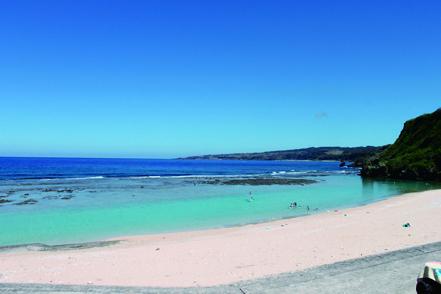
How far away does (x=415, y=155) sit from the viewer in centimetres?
6575

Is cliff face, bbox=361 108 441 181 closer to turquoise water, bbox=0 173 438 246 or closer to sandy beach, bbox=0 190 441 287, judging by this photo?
turquoise water, bbox=0 173 438 246

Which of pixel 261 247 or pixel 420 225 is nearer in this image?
pixel 261 247

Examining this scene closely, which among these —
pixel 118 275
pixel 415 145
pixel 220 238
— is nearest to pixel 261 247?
pixel 220 238

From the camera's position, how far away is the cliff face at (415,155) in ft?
194

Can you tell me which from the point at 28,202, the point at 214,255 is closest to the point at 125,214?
the point at 28,202

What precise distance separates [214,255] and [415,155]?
6069cm

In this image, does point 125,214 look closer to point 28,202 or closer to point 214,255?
point 28,202

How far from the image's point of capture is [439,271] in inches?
235

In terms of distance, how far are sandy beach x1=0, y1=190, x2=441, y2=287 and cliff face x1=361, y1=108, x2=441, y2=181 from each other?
4392 cm

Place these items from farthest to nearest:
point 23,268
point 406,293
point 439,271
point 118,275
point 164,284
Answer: point 23,268, point 118,275, point 164,284, point 406,293, point 439,271

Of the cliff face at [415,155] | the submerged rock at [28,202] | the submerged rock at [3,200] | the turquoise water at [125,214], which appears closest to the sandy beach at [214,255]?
the turquoise water at [125,214]

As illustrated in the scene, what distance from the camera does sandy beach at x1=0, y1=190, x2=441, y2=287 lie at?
10.1 m

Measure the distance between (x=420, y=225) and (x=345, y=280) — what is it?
34.7ft

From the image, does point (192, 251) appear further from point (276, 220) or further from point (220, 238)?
point (276, 220)
